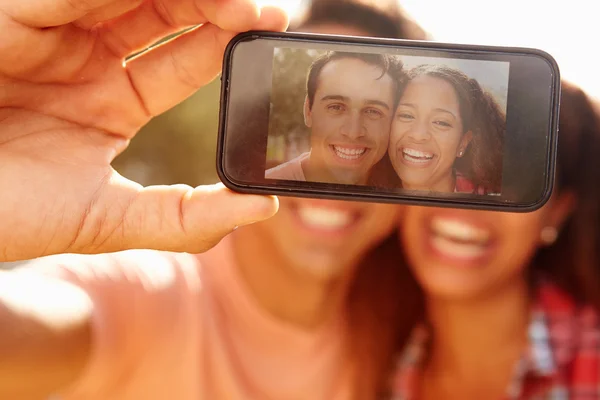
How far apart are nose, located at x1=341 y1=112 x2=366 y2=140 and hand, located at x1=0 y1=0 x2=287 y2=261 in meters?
0.17

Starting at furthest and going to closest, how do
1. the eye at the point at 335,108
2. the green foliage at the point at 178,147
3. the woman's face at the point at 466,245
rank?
the green foliage at the point at 178,147, the woman's face at the point at 466,245, the eye at the point at 335,108

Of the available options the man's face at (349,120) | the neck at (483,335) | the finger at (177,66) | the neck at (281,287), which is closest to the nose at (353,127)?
the man's face at (349,120)

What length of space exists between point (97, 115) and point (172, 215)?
26cm

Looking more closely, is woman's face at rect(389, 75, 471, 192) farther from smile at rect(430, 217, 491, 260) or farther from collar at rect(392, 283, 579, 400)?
collar at rect(392, 283, 579, 400)

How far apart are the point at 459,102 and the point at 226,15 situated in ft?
1.30

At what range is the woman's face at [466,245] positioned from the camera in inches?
64.2

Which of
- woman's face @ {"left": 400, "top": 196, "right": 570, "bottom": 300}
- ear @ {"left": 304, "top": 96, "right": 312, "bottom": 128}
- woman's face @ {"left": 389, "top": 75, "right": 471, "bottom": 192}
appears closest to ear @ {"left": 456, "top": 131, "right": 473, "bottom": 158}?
woman's face @ {"left": 389, "top": 75, "right": 471, "bottom": 192}

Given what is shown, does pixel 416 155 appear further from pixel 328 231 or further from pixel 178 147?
pixel 178 147

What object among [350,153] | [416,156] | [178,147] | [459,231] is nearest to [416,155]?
[416,156]

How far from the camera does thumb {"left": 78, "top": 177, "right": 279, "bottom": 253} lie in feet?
2.69

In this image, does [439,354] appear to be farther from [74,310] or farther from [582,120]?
[74,310]

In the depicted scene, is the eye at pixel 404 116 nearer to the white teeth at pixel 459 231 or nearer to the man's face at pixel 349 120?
the man's face at pixel 349 120

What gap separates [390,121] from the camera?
0.89 metres

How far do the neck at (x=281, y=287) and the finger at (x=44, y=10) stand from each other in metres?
1.10
